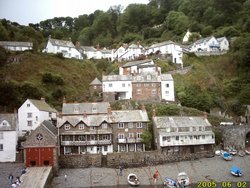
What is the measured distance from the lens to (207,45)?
95.9 meters

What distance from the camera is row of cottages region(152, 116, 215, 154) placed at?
5594 centimetres

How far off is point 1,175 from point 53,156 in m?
6.77

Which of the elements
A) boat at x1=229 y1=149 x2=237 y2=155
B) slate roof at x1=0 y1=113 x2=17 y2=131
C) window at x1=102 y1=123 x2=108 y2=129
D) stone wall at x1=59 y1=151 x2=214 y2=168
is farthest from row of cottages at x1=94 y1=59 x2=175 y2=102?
slate roof at x1=0 y1=113 x2=17 y2=131

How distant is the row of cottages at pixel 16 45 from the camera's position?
85750 mm

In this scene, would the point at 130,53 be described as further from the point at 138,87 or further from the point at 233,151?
the point at 233,151

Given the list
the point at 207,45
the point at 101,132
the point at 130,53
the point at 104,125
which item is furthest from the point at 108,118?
the point at 207,45

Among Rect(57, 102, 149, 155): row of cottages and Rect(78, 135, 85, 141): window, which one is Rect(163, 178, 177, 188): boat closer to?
Rect(57, 102, 149, 155): row of cottages

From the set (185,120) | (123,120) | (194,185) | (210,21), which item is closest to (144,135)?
(123,120)

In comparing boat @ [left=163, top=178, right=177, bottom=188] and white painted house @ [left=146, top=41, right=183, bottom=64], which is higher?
white painted house @ [left=146, top=41, right=183, bottom=64]

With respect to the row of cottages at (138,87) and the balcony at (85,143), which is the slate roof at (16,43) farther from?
the balcony at (85,143)

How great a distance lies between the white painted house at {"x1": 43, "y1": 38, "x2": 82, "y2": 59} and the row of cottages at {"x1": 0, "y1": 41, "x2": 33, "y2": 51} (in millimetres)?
4196

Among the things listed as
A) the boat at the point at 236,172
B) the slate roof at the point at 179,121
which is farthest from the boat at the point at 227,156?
the slate roof at the point at 179,121

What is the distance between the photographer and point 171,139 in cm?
5612

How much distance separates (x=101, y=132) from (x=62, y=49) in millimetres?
40921
